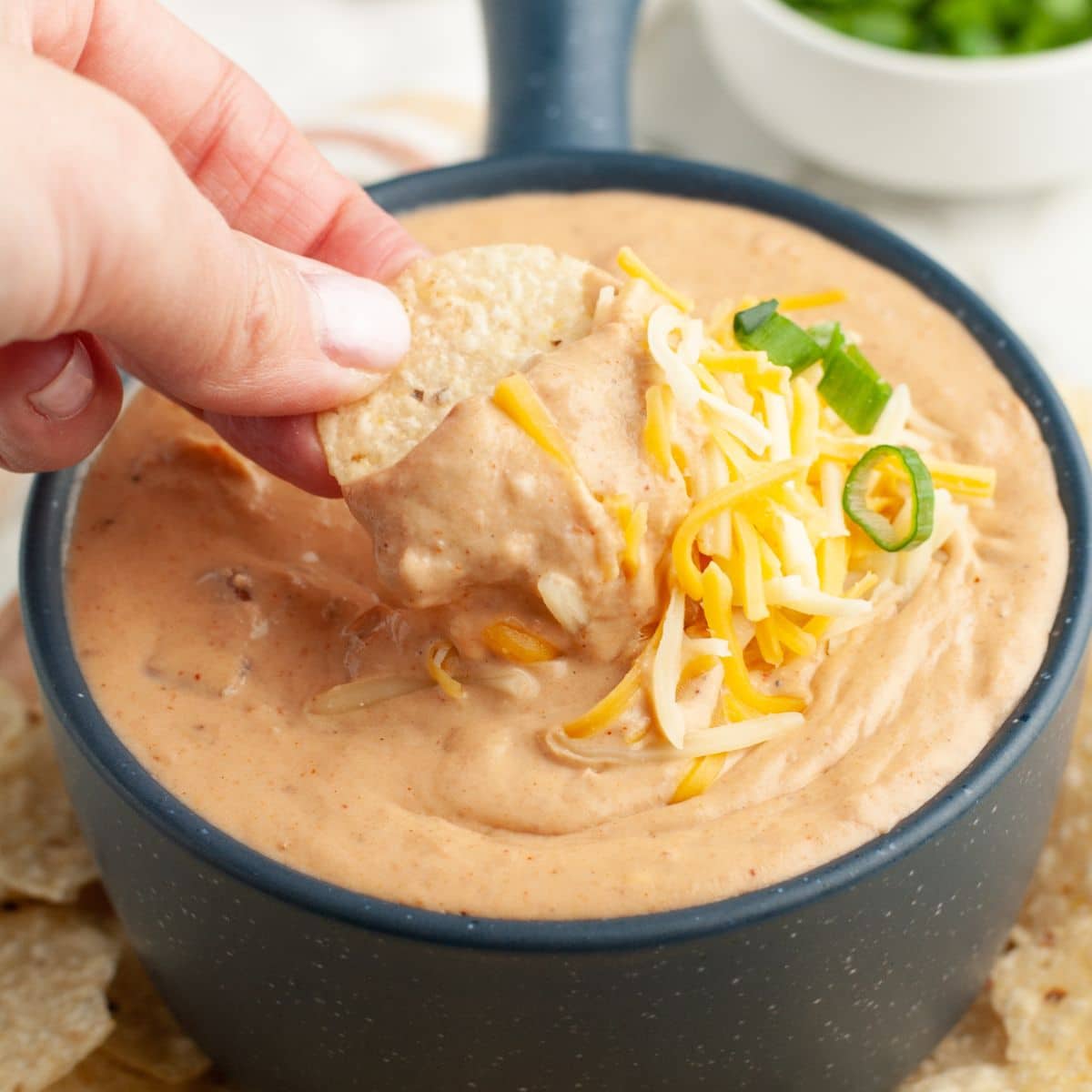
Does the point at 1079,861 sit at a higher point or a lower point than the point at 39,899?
higher

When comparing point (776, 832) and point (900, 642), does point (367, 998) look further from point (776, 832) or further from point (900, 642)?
point (900, 642)

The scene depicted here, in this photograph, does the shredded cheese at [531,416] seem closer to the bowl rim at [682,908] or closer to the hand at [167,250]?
the hand at [167,250]

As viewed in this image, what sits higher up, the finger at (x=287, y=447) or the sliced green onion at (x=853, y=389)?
the sliced green onion at (x=853, y=389)

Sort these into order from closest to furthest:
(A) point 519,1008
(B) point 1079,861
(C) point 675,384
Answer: (A) point 519,1008 → (C) point 675,384 → (B) point 1079,861

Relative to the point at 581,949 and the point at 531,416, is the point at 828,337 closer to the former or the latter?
the point at 531,416

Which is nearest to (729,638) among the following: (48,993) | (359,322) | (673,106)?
(359,322)

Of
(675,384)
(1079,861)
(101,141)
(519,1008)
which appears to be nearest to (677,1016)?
(519,1008)

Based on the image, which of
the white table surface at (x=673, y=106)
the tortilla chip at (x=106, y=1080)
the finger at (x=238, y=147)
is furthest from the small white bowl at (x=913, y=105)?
the tortilla chip at (x=106, y=1080)
